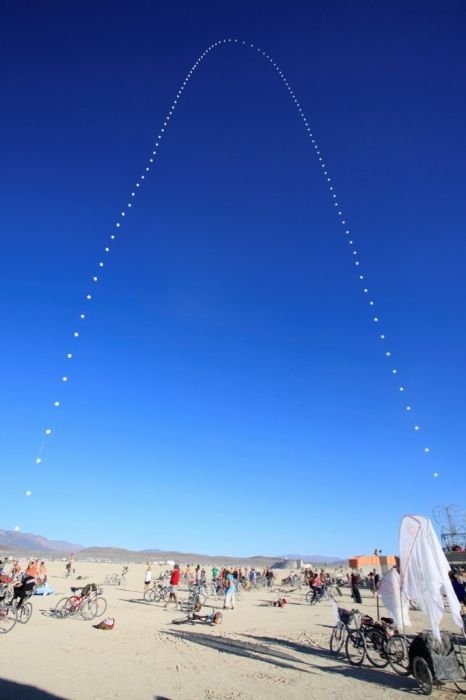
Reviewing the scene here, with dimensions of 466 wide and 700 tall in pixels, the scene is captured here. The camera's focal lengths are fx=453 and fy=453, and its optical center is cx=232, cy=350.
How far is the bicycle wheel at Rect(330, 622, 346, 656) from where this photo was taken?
10886 millimetres

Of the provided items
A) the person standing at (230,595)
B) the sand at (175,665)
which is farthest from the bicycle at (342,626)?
the person standing at (230,595)

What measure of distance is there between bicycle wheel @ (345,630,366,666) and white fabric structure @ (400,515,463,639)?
2.25 m

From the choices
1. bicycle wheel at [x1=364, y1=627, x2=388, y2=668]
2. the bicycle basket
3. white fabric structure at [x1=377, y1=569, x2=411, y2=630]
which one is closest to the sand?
bicycle wheel at [x1=364, y1=627, x2=388, y2=668]

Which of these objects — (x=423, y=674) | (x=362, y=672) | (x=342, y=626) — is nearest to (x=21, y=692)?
(x=362, y=672)

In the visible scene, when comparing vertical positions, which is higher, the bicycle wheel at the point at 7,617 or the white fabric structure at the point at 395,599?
the white fabric structure at the point at 395,599

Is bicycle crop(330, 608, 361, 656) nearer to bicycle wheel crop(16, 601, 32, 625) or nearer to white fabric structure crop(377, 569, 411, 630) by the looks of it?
white fabric structure crop(377, 569, 411, 630)

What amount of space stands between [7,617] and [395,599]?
33.8ft

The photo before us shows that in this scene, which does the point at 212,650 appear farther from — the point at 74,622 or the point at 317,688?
the point at 74,622

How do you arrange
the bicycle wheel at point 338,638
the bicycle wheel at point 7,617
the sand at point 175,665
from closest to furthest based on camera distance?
the sand at point 175,665
the bicycle wheel at point 338,638
the bicycle wheel at point 7,617

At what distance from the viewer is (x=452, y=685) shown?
27.6 ft

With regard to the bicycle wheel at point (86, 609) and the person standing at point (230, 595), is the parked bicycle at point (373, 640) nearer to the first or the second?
the bicycle wheel at point (86, 609)

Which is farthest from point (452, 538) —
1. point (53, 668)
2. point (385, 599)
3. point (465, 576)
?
point (53, 668)

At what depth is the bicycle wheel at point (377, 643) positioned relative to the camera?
9.65 meters

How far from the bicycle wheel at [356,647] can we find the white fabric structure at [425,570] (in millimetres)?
2253
